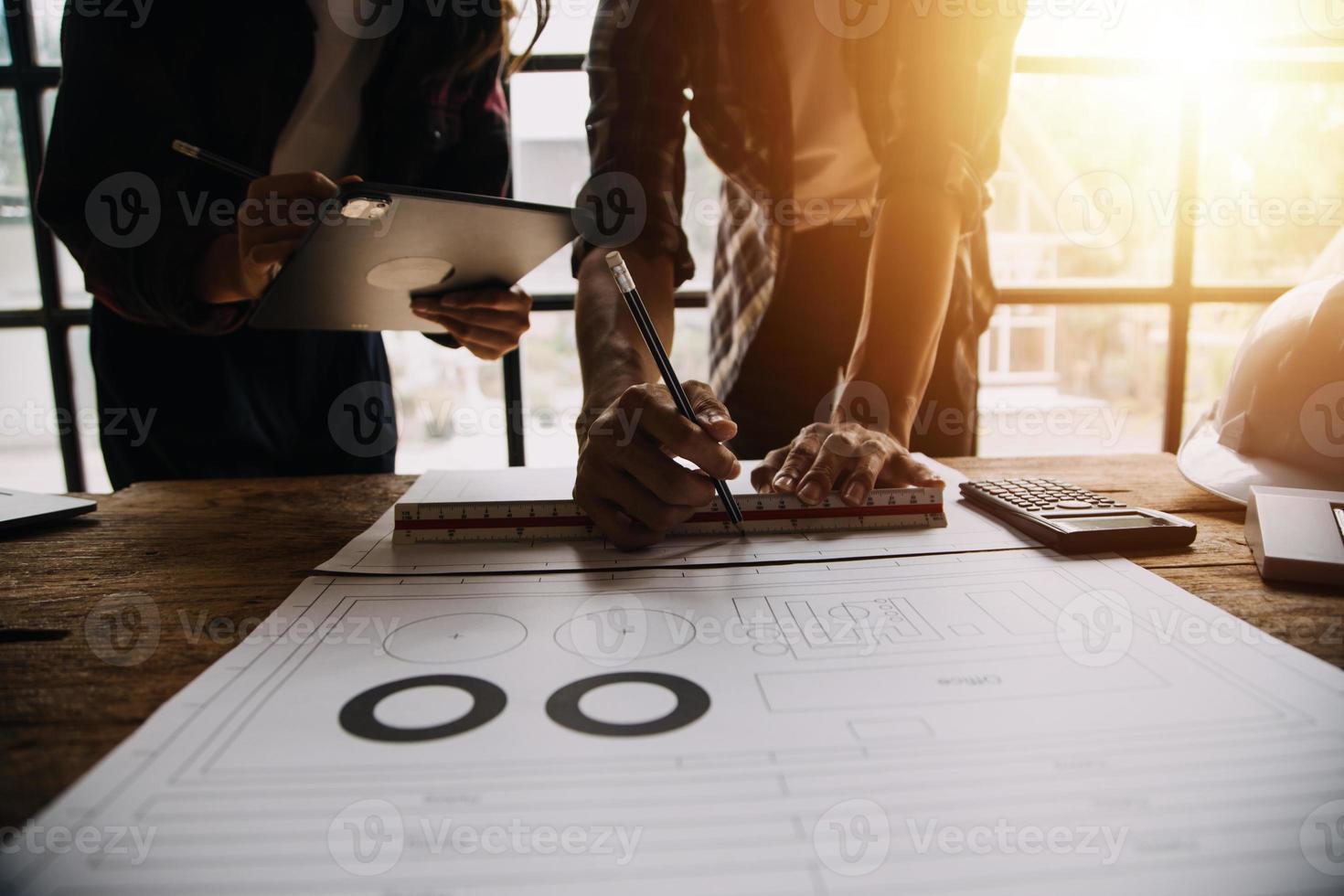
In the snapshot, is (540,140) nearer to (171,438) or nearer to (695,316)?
(695,316)

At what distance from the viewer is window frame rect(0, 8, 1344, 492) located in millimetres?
1650

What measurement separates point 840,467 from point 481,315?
23.4 inches

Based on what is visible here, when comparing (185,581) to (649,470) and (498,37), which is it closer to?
(649,470)

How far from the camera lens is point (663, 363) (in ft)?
2.01

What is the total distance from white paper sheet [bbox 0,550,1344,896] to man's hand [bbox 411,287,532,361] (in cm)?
60

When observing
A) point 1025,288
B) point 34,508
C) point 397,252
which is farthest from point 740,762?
point 1025,288

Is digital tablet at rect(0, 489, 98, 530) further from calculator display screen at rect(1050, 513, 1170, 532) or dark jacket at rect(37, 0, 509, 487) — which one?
calculator display screen at rect(1050, 513, 1170, 532)

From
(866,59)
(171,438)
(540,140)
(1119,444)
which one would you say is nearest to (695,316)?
(540,140)

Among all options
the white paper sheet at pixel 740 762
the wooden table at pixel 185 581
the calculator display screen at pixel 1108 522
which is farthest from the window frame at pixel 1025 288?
the white paper sheet at pixel 740 762

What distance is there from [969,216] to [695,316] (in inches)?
41.9

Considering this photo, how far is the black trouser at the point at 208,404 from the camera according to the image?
3.70 ft

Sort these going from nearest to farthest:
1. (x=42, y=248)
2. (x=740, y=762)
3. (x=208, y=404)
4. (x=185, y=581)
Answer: (x=740, y=762), (x=185, y=581), (x=208, y=404), (x=42, y=248)

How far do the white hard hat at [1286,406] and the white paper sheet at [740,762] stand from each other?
12.7 inches

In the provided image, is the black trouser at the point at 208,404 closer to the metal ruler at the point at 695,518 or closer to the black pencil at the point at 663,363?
the metal ruler at the point at 695,518
